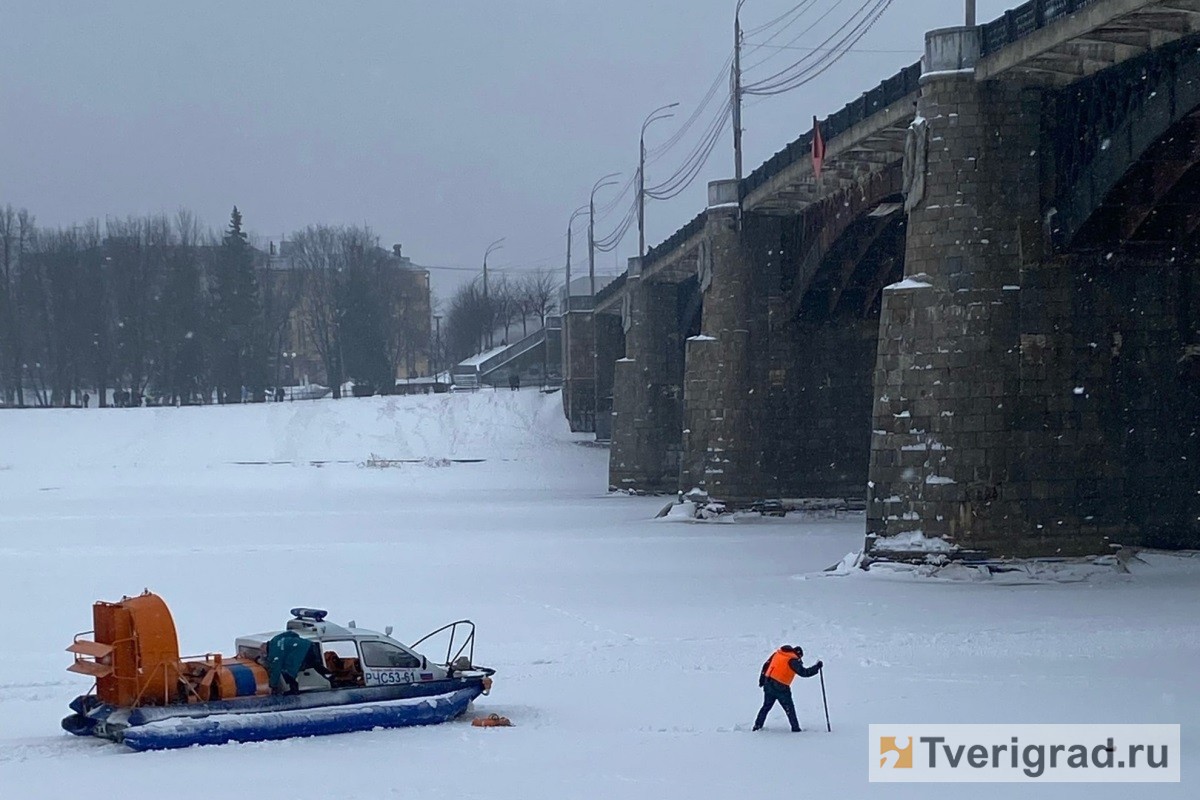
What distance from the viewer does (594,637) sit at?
20.5 m

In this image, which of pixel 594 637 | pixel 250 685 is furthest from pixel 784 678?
pixel 594 637

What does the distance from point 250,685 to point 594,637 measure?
6.78 meters

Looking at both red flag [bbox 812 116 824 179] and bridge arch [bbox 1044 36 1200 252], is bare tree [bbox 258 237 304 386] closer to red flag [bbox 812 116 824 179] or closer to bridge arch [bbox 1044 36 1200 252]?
red flag [bbox 812 116 824 179]

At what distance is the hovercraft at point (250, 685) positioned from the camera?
13898mm

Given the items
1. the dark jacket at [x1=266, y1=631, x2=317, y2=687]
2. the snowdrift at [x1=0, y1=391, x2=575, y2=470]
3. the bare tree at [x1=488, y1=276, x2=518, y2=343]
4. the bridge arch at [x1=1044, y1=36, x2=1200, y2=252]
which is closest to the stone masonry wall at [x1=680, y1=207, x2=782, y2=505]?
the bridge arch at [x1=1044, y1=36, x2=1200, y2=252]

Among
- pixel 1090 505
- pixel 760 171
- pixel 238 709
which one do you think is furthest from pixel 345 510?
pixel 238 709

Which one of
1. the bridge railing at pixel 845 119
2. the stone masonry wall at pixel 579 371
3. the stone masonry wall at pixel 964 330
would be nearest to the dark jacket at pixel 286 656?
the stone masonry wall at pixel 964 330

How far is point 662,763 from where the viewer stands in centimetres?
1257

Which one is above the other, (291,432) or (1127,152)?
(1127,152)

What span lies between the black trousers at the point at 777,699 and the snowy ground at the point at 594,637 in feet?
0.61

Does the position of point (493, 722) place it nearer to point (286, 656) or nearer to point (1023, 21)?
point (286, 656)

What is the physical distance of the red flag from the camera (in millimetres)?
35188

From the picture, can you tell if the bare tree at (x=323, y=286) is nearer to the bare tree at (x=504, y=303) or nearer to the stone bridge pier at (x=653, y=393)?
the bare tree at (x=504, y=303)

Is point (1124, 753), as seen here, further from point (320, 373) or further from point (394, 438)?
point (320, 373)
